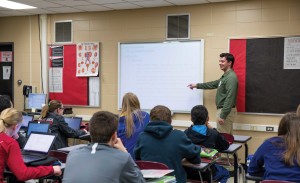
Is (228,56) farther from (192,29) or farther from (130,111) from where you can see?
(130,111)

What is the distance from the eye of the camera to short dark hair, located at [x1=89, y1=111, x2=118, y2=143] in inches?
78.7

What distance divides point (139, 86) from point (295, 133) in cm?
422

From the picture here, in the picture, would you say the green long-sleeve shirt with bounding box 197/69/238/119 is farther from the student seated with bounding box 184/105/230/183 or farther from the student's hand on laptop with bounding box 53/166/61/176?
the student's hand on laptop with bounding box 53/166/61/176

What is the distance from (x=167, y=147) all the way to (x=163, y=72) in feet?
11.2

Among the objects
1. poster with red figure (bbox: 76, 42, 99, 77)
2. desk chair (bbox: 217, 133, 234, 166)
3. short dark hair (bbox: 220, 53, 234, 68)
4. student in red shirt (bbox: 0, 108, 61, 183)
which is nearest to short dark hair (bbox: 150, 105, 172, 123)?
student in red shirt (bbox: 0, 108, 61, 183)

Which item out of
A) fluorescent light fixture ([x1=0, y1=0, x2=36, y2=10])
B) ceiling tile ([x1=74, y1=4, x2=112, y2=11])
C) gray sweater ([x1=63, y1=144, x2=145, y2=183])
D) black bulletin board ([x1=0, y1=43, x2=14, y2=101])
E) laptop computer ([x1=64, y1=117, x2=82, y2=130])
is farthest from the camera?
black bulletin board ([x1=0, y1=43, x2=14, y2=101])

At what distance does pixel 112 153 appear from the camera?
1.90 metres

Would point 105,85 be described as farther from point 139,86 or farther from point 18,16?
point 18,16

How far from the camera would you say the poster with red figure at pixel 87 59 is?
6.83 metres

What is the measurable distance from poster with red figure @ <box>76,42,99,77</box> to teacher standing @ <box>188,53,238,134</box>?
231 centimetres

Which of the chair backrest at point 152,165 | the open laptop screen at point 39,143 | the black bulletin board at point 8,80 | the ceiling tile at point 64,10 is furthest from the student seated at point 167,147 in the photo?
the black bulletin board at point 8,80

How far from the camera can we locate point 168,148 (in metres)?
2.96

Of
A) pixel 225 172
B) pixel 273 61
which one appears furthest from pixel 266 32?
pixel 225 172

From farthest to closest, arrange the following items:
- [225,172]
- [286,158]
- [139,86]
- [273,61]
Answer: [139,86] < [273,61] < [225,172] < [286,158]
